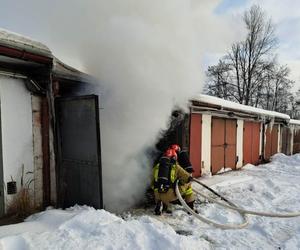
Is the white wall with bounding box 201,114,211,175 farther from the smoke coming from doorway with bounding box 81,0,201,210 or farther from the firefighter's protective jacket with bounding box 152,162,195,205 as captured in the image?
the firefighter's protective jacket with bounding box 152,162,195,205

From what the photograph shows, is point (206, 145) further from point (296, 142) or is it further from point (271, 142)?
point (296, 142)

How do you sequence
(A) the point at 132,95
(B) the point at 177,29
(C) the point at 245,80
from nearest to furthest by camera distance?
(A) the point at 132,95, (B) the point at 177,29, (C) the point at 245,80

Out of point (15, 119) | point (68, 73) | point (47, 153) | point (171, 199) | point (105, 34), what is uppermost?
point (105, 34)

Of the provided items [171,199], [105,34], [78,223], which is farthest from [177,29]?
[78,223]

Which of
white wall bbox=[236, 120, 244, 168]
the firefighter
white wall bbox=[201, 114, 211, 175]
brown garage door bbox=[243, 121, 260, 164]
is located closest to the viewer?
the firefighter

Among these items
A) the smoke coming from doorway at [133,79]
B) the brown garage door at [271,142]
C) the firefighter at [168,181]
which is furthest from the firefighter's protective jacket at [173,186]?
the brown garage door at [271,142]

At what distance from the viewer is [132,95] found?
18.9 feet

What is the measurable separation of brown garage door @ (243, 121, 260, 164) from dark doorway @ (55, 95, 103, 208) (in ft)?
28.4

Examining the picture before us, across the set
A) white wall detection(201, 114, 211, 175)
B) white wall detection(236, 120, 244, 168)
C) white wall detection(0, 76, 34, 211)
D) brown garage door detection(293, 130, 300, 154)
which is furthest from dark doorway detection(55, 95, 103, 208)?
brown garage door detection(293, 130, 300, 154)

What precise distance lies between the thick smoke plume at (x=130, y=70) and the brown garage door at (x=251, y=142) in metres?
6.72

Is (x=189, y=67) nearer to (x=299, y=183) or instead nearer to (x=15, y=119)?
(x=15, y=119)

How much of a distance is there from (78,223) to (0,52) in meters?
2.57

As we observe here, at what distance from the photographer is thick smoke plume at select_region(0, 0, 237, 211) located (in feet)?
18.9

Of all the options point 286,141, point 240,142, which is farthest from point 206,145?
point 286,141
